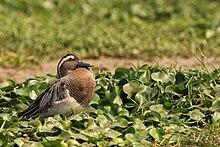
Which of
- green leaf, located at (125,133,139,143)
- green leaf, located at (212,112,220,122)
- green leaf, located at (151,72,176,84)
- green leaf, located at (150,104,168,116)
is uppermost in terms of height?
green leaf, located at (151,72,176,84)

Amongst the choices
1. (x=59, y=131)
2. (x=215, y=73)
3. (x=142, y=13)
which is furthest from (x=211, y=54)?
(x=59, y=131)

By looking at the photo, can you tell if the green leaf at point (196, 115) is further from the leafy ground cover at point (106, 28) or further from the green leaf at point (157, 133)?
the leafy ground cover at point (106, 28)

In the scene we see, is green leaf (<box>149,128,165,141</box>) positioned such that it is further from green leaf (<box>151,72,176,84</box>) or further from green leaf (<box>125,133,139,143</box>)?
green leaf (<box>151,72,176,84</box>)

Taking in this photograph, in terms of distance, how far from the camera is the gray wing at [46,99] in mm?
6891

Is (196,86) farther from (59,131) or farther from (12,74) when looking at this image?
(12,74)

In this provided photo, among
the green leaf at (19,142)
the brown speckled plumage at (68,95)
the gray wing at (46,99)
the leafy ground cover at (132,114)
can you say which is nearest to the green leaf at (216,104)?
the leafy ground cover at (132,114)

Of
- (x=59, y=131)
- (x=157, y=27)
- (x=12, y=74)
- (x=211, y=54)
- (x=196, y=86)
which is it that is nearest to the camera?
(x=59, y=131)

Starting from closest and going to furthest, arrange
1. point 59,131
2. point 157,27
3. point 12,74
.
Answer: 1. point 59,131
2. point 12,74
3. point 157,27

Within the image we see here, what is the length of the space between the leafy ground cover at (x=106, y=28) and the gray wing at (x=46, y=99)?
3.18 m

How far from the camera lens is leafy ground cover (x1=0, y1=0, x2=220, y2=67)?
35.1 feet

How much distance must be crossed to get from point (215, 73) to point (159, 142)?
1269 millimetres

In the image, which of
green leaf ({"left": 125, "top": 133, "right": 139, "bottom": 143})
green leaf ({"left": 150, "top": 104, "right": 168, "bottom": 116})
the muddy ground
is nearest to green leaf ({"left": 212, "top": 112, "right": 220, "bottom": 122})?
green leaf ({"left": 150, "top": 104, "right": 168, "bottom": 116})

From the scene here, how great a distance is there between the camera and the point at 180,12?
40.2 feet

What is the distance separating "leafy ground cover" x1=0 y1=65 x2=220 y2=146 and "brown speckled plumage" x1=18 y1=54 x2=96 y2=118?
0.31ft
